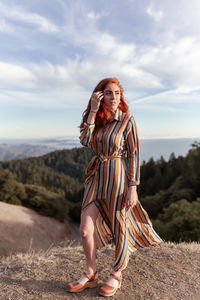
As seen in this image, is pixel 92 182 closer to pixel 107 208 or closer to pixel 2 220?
pixel 107 208

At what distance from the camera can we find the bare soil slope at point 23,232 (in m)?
16.1

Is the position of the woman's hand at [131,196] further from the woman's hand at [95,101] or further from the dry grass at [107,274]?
the dry grass at [107,274]

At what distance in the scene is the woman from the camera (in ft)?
9.24

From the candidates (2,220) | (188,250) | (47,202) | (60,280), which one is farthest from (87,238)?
(47,202)

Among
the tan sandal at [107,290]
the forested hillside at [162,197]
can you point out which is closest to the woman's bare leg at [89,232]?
the tan sandal at [107,290]

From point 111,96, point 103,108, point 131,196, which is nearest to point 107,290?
point 131,196

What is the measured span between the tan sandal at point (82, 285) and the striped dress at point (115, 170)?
0.33 metres

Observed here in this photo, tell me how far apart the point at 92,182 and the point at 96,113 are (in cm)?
82

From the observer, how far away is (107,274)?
345 cm

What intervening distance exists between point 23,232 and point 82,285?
17.3 m

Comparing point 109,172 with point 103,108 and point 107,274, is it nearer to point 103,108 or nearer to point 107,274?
point 103,108

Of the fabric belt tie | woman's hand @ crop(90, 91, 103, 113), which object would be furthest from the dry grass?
woman's hand @ crop(90, 91, 103, 113)

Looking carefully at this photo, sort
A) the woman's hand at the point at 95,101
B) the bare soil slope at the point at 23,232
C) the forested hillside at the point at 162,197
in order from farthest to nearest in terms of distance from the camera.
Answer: the bare soil slope at the point at 23,232
the forested hillside at the point at 162,197
the woman's hand at the point at 95,101

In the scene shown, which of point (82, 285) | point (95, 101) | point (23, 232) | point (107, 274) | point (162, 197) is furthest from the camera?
point (162, 197)
